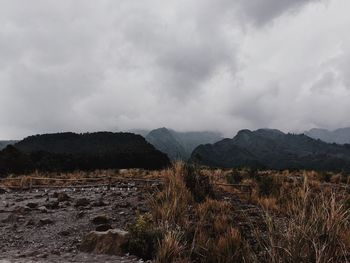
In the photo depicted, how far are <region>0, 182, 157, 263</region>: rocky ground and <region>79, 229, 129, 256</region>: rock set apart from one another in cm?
19

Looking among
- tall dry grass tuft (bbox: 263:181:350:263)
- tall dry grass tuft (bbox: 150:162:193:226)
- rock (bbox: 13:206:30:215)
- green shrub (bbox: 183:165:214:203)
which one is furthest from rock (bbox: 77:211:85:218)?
tall dry grass tuft (bbox: 263:181:350:263)

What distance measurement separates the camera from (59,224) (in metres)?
10.9

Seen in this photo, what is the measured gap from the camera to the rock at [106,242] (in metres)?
7.96

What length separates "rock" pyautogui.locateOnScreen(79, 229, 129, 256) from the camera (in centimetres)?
796

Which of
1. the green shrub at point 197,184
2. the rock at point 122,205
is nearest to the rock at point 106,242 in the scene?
the rock at point 122,205

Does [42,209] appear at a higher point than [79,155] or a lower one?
lower

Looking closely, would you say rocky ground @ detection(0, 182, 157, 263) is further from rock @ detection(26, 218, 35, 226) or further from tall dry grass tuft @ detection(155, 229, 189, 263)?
tall dry grass tuft @ detection(155, 229, 189, 263)

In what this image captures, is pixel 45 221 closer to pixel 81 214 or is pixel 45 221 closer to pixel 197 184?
pixel 81 214

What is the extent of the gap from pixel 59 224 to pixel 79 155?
58.8 m

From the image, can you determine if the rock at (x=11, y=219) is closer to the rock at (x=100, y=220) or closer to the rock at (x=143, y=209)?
the rock at (x=100, y=220)

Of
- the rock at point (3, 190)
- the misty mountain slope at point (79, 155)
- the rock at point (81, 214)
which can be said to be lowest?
the rock at point (81, 214)

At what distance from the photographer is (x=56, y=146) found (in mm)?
114062

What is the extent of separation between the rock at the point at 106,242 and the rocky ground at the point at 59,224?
0.19m

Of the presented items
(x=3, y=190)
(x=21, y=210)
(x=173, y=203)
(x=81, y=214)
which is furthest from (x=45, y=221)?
(x=3, y=190)
